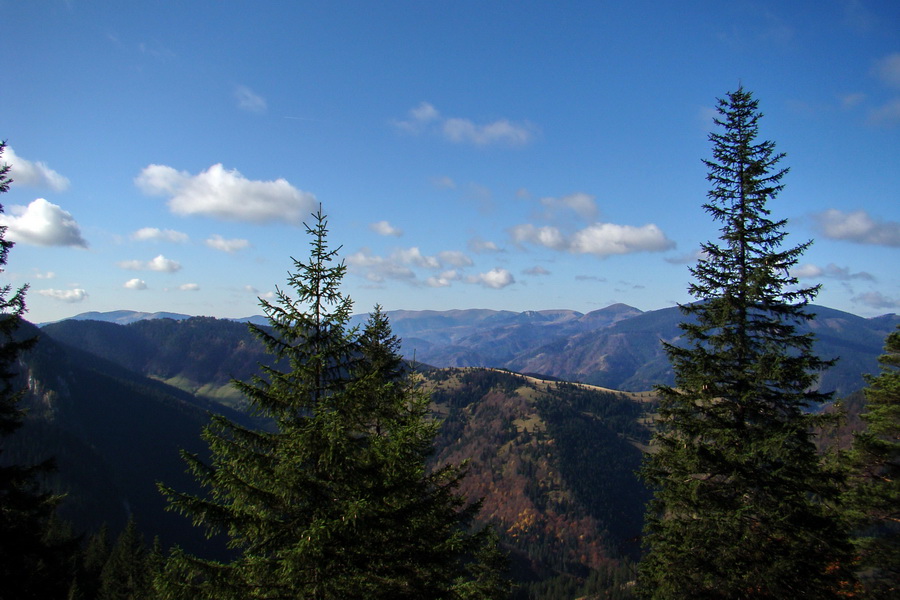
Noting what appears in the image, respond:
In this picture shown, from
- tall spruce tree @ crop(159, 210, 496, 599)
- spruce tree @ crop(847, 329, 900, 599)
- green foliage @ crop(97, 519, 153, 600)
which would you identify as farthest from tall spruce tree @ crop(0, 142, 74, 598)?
green foliage @ crop(97, 519, 153, 600)

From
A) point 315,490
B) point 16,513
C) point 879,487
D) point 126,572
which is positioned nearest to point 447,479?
point 315,490

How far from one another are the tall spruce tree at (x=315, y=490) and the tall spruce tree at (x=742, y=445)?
717 cm

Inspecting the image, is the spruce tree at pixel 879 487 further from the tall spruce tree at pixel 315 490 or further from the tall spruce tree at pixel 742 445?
the tall spruce tree at pixel 315 490

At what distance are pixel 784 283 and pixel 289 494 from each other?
15.2 meters

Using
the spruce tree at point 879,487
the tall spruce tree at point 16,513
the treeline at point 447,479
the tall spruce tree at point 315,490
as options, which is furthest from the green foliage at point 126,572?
the spruce tree at point 879,487

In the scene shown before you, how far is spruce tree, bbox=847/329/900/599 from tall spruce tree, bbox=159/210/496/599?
642 inches

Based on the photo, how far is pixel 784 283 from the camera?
1374 centimetres

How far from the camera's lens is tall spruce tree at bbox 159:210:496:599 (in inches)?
363

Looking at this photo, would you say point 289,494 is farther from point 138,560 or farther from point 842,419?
point 138,560

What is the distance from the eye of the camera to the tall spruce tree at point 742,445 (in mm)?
12141

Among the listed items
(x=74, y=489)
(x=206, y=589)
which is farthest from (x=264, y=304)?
(x=74, y=489)

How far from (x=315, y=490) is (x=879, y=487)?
2127 centimetres

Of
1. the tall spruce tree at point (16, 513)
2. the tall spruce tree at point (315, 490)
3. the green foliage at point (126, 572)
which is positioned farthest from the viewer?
the green foliage at point (126, 572)

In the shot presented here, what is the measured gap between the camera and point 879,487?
17266 millimetres
